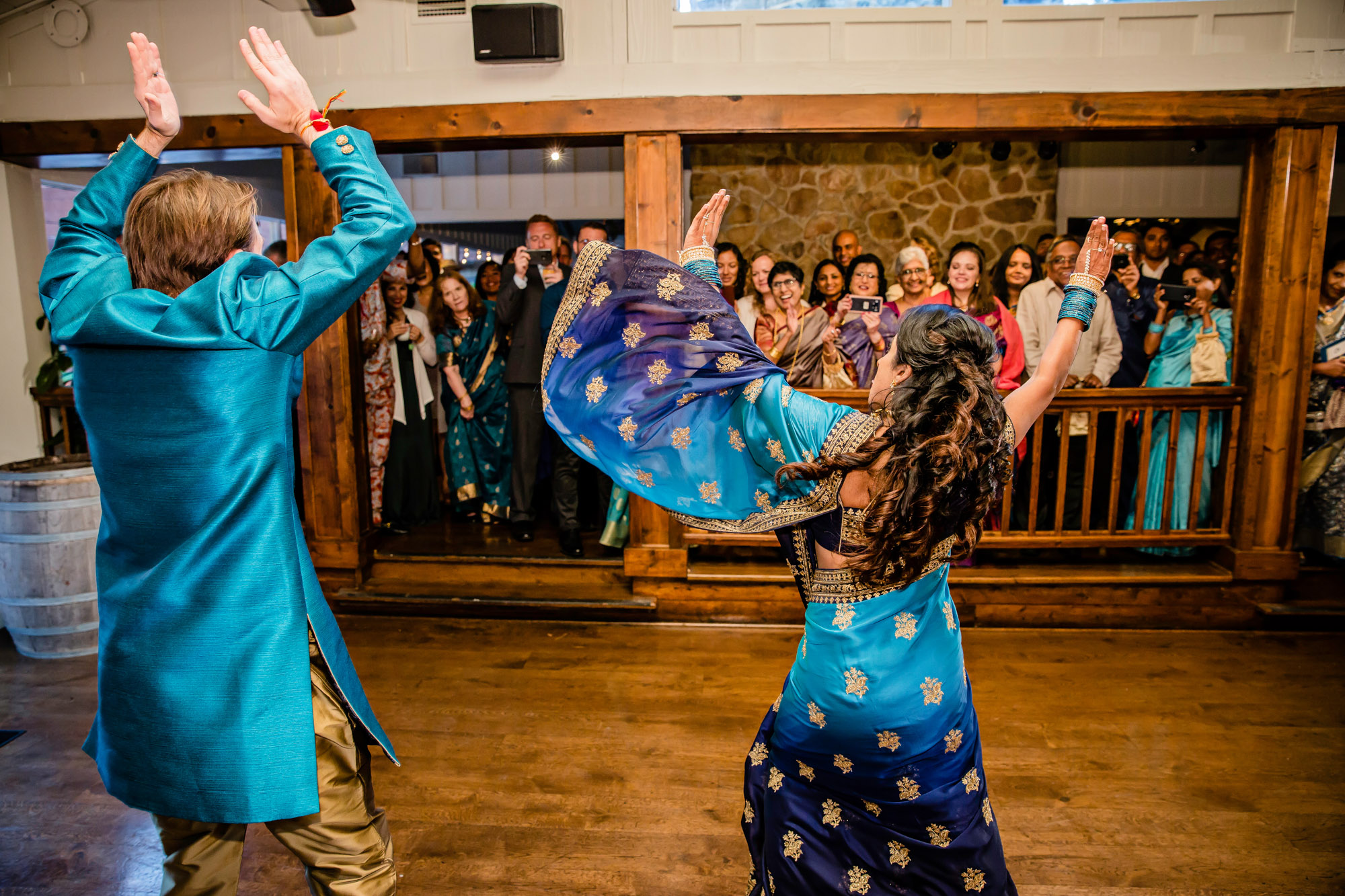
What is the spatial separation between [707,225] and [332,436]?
9.03 ft

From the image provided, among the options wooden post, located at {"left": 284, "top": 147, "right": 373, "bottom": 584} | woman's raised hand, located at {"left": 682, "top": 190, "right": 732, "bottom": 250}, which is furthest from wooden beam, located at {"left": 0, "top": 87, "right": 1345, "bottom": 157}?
woman's raised hand, located at {"left": 682, "top": 190, "right": 732, "bottom": 250}

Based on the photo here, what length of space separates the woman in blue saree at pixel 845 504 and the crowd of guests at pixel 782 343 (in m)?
2.27

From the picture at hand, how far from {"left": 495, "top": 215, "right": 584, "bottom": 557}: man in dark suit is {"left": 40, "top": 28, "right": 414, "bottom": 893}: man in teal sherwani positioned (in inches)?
109

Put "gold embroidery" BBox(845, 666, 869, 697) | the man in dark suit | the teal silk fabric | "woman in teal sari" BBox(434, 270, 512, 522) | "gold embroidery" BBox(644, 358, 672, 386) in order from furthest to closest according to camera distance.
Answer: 1. "woman in teal sari" BBox(434, 270, 512, 522)
2. the man in dark suit
3. "gold embroidery" BBox(644, 358, 672, 386)
4. "gold embroidery" BBox(845, 666, 869, 697)
5. the teal silk fabric

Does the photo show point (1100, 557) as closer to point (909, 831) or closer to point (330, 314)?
point (909, 831)

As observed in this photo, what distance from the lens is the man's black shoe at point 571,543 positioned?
12.7 feet

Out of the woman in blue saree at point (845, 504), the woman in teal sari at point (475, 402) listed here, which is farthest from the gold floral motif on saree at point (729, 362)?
the woman in teal sari at point (475, 402)

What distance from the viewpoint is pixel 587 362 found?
1.55 meters

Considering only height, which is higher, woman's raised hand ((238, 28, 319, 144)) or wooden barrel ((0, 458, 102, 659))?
woman's raised hand ((238, 28, 319, 144))

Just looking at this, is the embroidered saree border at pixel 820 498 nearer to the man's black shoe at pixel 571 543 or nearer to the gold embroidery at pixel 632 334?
the gold embroidery at pixel 632 334

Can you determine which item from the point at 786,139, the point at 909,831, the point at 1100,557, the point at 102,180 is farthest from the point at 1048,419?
the point at 102,180

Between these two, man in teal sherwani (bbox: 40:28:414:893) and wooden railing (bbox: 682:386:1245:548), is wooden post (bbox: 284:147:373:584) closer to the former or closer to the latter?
wooden railing (bbox: 682:386:1245:548)

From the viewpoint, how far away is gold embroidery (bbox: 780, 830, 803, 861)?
4.67ft

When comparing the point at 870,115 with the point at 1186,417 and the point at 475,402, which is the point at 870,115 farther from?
the point at 475,402
